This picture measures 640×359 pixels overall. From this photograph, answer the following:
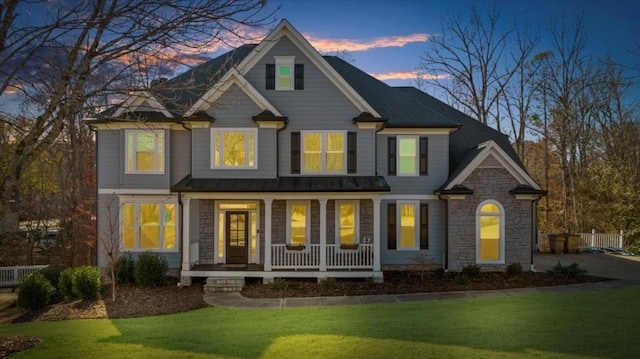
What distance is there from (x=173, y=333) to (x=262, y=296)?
440 centimetres

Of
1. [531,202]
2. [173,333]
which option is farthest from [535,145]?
[173,333]

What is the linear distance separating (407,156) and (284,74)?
574cm

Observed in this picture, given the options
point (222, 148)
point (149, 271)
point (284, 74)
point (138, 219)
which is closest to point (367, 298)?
point (149, 271)

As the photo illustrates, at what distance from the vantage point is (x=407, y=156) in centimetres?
1716

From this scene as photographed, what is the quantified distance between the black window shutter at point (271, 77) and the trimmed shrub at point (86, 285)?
870 cm

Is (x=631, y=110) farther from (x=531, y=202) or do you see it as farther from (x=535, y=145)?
(x=531, y=202)

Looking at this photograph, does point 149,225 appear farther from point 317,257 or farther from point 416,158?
point 416,158

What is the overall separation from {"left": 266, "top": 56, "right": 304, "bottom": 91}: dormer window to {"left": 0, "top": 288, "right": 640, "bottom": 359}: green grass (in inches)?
332

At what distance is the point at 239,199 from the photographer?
15.7 meters

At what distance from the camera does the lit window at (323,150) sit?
16.3m

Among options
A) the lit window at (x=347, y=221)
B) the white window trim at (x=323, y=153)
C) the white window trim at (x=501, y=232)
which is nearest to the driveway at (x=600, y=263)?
the white window trim at (x=501, y=232)

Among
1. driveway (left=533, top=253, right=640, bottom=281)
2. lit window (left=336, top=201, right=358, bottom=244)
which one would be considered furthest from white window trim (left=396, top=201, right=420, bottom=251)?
driveway (left=533, top=253, right=640, bottom=281)

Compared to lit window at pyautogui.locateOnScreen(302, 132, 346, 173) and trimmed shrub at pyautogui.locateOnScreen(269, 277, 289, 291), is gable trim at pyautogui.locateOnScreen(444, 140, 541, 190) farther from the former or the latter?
trimmed shrub at pyautogui.locateOnScreen(269, 277, 289, 291)

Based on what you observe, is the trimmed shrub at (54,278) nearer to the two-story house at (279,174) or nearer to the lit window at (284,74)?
the two-story house at (279,174)
